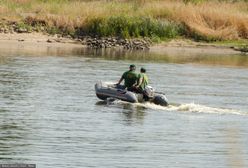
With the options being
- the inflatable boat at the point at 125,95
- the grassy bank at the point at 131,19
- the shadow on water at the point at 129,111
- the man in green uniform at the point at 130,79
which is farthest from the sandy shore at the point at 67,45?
the shadow on water at the point at 129,111

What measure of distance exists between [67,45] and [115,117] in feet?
80.4

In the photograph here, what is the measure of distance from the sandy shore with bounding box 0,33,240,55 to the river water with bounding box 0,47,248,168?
5427 millimetres

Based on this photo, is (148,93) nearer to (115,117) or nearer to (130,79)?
(130,79)

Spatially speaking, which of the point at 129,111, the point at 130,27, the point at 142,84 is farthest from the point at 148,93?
the point at 130,27

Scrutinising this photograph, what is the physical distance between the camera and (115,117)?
92.4 feet

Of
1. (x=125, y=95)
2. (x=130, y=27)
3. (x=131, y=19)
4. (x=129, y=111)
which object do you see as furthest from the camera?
(x=131, y=19)

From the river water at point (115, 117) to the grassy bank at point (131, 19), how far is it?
872cm

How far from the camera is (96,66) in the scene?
42844 mm

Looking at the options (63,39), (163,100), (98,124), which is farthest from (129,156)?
(63,39)

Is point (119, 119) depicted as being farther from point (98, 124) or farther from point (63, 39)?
point (63, 39)

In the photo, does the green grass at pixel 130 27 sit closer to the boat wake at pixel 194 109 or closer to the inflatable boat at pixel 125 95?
the inflatable boat at pixel 125 95

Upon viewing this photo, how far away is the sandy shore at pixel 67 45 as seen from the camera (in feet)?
169

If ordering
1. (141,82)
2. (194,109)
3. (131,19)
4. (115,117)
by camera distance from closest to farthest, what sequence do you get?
(115,117)
(194,109)
(141,82)
(131,19)

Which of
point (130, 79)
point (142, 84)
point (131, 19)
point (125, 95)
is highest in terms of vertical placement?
point (131, 19)
